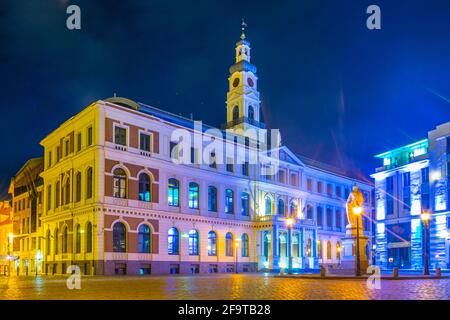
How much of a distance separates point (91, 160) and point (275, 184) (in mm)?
27409

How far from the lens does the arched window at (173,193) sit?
2191 inches

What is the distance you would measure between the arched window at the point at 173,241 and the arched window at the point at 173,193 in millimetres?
2760

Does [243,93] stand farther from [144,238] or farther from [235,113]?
[144,238]

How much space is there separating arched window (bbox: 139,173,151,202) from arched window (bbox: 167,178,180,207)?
2.83 m

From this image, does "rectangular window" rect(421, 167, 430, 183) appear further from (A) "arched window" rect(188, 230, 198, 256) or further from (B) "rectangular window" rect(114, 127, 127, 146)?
(B) "rectangular window" rect(114, 127, 127, 146)

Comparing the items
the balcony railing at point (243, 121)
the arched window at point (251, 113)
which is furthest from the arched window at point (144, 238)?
the arched window at point (251, 113)

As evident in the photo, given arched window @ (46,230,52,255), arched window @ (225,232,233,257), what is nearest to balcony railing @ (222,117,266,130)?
arched window @ (225,232,233,257)

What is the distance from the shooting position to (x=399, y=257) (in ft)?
202

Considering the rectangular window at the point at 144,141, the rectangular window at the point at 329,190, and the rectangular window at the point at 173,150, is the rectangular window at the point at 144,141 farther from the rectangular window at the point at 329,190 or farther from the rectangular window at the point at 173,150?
the rectangular window at the point at 329,190

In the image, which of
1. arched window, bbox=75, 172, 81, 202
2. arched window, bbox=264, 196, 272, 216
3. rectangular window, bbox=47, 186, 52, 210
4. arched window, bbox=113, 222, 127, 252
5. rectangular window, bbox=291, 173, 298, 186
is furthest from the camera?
rectangular window, bbox=291, 173, 298, 186

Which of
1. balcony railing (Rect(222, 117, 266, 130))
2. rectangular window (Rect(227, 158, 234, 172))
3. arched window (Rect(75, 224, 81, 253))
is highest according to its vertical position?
balcony railing (Rect(222, 117, 266, 130))

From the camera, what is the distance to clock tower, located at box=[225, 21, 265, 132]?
77.6m

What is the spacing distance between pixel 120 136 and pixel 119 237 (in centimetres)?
956
